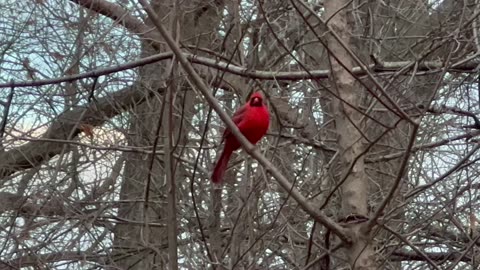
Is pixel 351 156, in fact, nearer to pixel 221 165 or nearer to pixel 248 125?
pixel 248 125

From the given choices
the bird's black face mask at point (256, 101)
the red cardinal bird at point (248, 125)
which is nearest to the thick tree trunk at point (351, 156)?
the red cardinal bird at point (248, 125)

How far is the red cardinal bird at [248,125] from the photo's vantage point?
5.41 m

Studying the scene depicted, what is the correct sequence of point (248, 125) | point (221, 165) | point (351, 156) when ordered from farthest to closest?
point (221, 165), point (248, 125), point (351, 156)

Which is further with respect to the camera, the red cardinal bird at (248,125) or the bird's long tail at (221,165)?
the bird's long tail at (221,165)

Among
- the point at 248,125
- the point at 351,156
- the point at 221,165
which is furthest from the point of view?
the point at 221,165

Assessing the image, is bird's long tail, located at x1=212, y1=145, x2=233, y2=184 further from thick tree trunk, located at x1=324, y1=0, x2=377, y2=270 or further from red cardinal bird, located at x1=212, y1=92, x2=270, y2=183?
thick tree trunk, located at x1=324, y1=0, x2=377, y2=270

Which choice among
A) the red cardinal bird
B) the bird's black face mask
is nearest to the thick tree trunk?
the red cardinal bird

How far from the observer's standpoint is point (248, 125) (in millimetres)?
5395

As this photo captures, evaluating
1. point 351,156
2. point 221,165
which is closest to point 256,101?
point 221,165

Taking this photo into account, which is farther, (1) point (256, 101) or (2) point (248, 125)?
(1) point (256, 101)

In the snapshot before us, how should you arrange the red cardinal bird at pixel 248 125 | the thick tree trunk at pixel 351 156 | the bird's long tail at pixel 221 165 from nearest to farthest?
1. the thick tree trunk at pixel 351 156
2. the red cardinal bird at pixel 248 125
3. the bird's long tail at pixel 221 165

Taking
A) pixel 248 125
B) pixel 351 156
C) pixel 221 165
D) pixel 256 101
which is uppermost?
pixel 256 101

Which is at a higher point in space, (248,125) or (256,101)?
(256,101)

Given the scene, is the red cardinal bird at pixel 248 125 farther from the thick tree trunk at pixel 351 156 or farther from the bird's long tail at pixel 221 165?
the thick tree trunk at pixel 351 156
